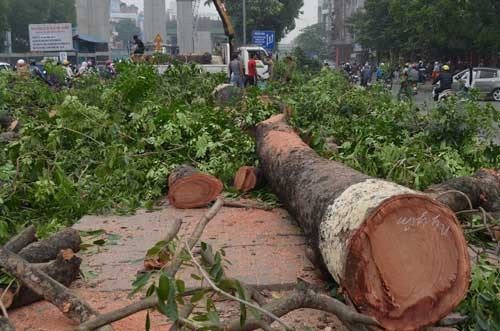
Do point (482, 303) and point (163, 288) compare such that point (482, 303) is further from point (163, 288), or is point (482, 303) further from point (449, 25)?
point (449, 25)

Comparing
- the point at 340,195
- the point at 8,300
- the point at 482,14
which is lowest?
the point at 8,300

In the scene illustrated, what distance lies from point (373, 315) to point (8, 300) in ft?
6.94

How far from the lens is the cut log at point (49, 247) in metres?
4.21

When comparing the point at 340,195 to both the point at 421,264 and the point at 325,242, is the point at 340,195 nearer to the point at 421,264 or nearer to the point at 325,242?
the point at 325,242

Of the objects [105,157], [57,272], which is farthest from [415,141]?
[57,272]

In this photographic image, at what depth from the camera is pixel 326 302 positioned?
3223 millimetres

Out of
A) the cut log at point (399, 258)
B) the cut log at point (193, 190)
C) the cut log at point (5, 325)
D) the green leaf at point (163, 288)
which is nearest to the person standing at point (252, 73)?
the cut log at point (193, 190)

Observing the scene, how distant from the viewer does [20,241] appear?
4.24 m

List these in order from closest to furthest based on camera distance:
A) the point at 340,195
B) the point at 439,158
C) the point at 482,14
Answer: the point at 340,195 < the point at 439,158 < the point at 482,14

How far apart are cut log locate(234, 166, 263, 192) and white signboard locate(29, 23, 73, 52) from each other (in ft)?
167

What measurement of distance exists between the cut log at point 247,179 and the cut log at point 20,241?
2.71 metres

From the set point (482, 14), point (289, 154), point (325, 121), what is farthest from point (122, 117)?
point (482, 14)

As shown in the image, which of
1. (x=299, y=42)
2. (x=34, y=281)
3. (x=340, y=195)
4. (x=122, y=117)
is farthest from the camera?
(x=299, y=42)

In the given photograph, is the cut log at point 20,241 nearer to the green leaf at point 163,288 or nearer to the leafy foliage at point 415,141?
the green leaf at point 163,288
